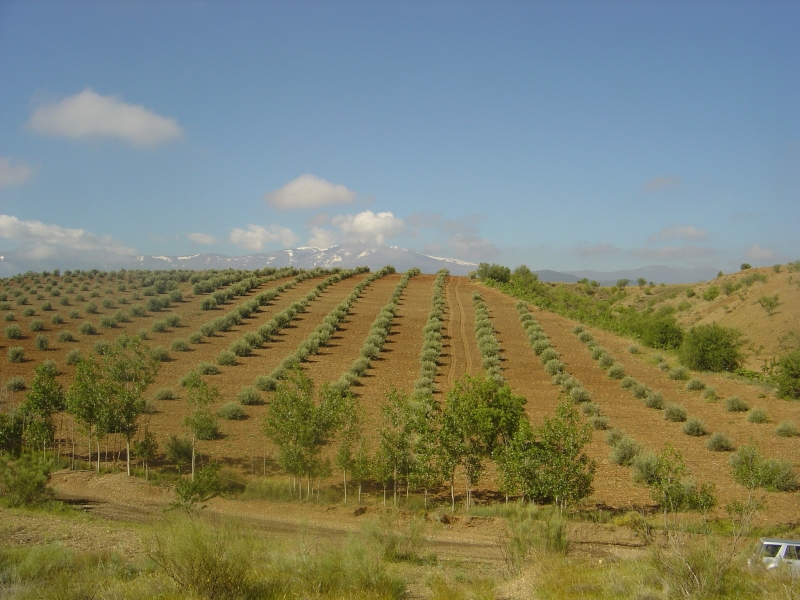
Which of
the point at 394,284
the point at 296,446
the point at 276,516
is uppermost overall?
the point at 394,284

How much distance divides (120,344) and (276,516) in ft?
36.9

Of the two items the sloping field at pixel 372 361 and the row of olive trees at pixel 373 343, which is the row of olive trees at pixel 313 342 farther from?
the row of olive trees at pixel 373 343

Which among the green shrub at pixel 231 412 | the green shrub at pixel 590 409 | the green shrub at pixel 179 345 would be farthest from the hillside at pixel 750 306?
the green shrub at pixel 179 345

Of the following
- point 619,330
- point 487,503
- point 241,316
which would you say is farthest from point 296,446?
point 619,330

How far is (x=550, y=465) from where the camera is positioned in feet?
54.8

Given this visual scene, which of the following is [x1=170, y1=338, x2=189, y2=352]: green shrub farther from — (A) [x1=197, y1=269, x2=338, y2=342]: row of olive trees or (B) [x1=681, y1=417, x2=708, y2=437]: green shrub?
(B) [x1=681, y1=417, x2=708, y2=437]: green shrub

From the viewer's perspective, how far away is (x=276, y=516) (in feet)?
57.4

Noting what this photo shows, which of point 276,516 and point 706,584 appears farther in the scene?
point 276,516

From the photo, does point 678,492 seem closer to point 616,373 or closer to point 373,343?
point 616,373

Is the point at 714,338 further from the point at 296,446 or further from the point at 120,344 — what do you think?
the point at 120,344

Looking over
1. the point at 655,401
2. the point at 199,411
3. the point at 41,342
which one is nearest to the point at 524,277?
the point at 655,401

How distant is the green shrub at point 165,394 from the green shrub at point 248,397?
3.20m

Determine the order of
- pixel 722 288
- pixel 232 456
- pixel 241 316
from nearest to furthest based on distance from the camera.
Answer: pixel 232 456 < pixel 241 316 < pixel 722 288

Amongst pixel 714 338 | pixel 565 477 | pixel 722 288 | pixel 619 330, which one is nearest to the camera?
pixel 565 477
